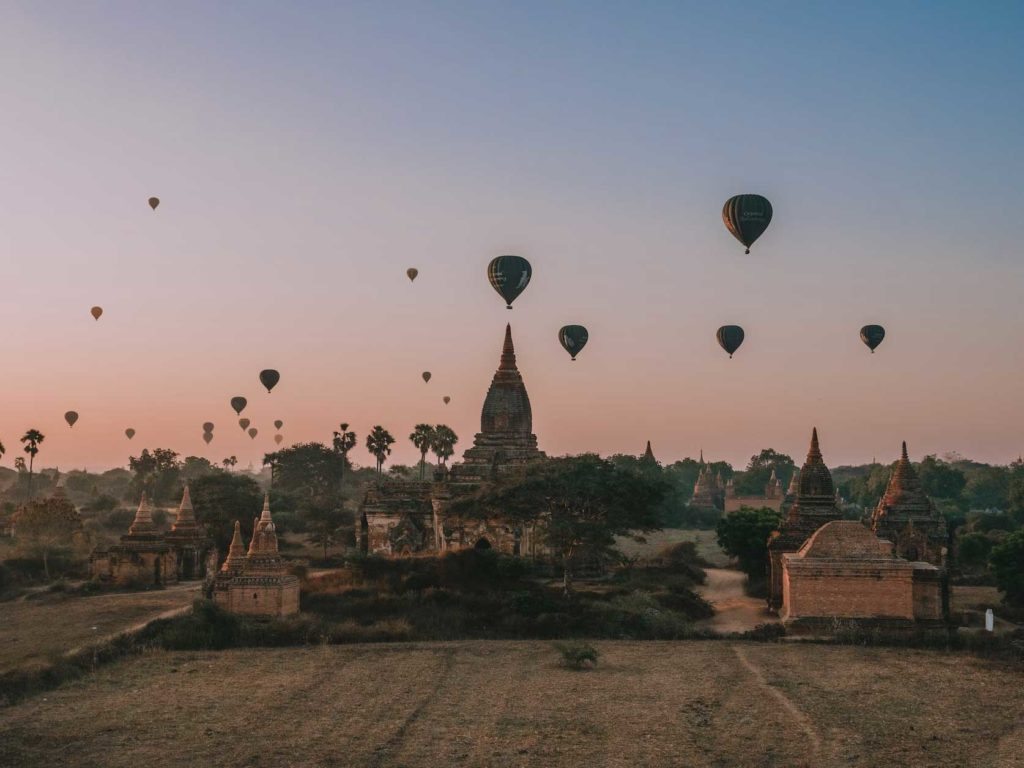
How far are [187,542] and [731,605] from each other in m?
23.7

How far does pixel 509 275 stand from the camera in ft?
149

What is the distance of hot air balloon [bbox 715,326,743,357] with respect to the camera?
4709 centimetres

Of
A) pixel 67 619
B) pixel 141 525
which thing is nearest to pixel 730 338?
pixel 141 525

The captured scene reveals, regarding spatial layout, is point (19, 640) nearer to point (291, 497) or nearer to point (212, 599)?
point (212, 599)

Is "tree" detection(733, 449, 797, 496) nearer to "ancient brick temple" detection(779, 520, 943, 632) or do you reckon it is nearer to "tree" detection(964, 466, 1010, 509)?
"tree" detection(964, 466, 1010, 509)

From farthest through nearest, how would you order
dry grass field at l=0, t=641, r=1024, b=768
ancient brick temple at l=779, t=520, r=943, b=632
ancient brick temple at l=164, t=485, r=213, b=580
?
ancient brick temple at l=164, t=485, r=213, b=580, ancient brick temple at l=779, t=520, r=943, b=632, dry grass field at l=0, t=641, r=1024, b=768

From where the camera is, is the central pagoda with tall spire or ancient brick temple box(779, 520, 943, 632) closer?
ancient brick temple box(779, 520, 943, 632)

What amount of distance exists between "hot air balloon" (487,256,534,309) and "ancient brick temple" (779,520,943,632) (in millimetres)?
20436

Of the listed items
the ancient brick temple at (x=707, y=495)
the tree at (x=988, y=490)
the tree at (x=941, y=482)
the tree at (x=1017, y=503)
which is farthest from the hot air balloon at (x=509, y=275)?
the tree at (x=988, y=490)

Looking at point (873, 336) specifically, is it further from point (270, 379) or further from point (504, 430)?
point (270, 379)

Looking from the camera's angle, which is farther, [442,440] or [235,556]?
[442,440]

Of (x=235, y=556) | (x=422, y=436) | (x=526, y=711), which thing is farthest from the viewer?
(x=422, y=436)

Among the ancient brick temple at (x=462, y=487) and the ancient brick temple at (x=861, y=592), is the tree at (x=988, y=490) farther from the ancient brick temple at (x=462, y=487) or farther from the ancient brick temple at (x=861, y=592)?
the ancient brick temple at (x=861, y=592)

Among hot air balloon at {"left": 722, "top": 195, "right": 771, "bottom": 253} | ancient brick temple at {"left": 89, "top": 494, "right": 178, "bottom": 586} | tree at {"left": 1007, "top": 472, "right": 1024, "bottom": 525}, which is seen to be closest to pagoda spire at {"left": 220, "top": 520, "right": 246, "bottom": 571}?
ancient brick temple at {"left": 89, "top": 494, "right": 178, "bottom": 586}
